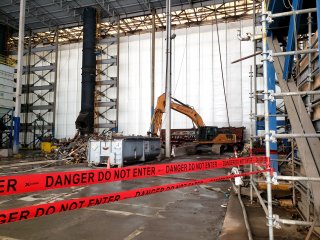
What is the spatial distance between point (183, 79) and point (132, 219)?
2121 centimetres

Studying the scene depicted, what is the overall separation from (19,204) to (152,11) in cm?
2248

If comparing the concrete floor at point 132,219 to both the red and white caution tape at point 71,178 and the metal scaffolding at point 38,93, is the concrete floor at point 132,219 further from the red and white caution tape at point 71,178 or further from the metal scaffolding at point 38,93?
the metal scaffolding at point 38,93

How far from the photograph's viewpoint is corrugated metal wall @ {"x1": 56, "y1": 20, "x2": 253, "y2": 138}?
2319cm

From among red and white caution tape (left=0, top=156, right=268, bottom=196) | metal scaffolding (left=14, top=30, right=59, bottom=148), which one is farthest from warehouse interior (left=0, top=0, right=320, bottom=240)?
red and white caution tape (left=0, top=156, right=268, bottom=196)

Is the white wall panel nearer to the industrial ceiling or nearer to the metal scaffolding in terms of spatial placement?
the metal scaffolding

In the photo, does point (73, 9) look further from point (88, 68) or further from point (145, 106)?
point (145, 106)

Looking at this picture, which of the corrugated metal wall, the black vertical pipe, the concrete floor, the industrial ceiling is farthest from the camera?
the industrial ceiling

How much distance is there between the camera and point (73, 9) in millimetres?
24766

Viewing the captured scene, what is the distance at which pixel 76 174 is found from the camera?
229 cm

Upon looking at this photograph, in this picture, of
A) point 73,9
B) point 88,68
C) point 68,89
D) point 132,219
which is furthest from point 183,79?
point 132,219

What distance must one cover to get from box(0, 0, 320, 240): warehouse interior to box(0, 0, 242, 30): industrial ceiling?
118 millimetres

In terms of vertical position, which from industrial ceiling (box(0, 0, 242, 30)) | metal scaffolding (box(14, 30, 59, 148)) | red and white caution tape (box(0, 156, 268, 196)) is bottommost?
red and white caution tape (box(0, 156, 268, 196))

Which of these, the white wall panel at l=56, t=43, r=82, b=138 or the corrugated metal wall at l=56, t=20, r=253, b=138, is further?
the white wall panel at l=56, t=43, r=82, b=138

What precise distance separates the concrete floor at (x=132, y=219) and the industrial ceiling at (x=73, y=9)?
21298 mm
